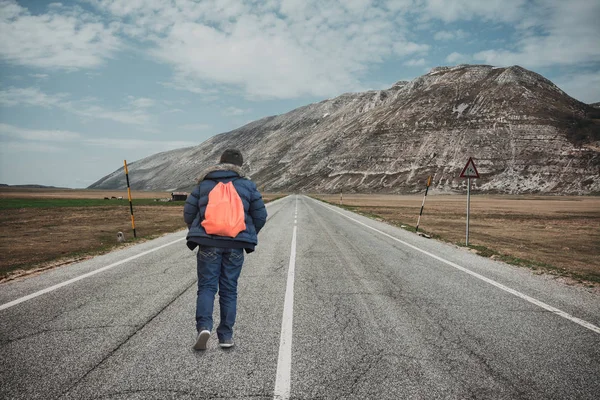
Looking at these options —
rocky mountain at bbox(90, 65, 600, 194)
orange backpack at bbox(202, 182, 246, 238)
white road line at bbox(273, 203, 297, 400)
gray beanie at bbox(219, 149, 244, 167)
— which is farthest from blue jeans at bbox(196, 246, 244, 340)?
rocky mountain at bbox(90, 65, 600, 194)

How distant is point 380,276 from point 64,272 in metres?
6.85

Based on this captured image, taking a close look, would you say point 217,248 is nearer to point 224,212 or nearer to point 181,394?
point 224,212

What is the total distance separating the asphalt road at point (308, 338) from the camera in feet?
9.86

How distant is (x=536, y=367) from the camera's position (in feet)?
11.1

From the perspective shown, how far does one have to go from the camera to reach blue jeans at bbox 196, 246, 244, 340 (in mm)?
3773

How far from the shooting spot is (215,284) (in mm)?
3867

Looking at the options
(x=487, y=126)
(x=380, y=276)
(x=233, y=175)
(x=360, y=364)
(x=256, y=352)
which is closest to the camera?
(x=360, y=364)

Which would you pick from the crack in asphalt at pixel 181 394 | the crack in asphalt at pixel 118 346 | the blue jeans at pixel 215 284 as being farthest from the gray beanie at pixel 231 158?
the crack in asphalt at pixel 181 394

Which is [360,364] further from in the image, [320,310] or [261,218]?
[261,218]

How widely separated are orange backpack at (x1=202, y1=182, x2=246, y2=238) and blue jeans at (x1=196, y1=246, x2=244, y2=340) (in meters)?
0.28

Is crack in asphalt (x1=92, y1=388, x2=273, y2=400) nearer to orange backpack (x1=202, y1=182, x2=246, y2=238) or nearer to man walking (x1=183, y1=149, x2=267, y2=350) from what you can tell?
man walking (x1=183, y1=149, x2=267, y2=350)

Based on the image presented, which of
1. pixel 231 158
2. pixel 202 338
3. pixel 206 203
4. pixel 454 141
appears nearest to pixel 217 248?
pixel 206 203

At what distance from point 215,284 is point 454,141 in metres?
121

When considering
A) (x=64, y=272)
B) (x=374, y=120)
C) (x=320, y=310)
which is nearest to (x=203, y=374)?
(x=320, y=310)
